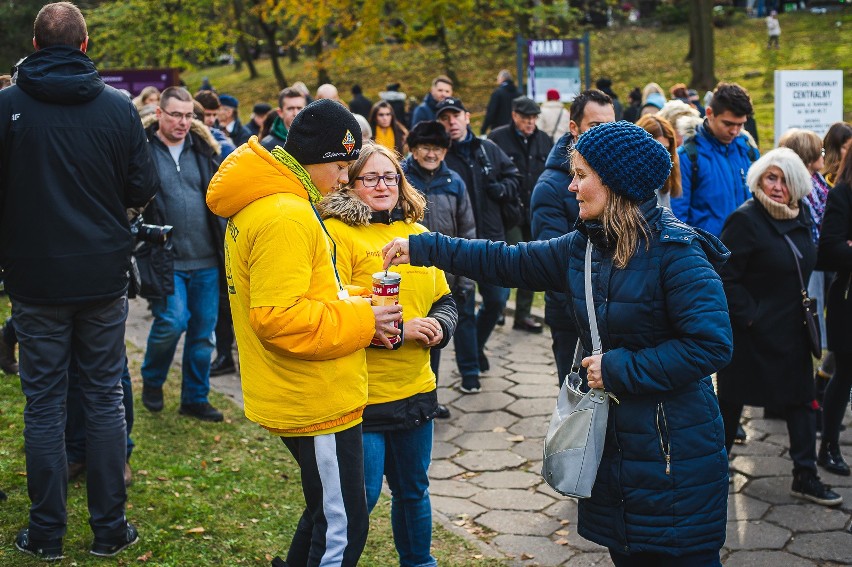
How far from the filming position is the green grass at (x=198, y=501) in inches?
190

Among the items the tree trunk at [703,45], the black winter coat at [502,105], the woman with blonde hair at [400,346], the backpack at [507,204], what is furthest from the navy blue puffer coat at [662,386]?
the tree trunk at [703,45]

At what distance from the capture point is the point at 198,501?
5.46m

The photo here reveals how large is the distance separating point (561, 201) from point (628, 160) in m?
2.38

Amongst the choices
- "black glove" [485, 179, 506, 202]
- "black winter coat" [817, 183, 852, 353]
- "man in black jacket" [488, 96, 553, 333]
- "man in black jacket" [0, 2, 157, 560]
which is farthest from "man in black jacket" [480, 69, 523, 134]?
"man in black jacket" [0, 2, 157, 560]

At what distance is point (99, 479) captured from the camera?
183 inches

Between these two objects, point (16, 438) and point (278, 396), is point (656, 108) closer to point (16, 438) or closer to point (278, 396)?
point (16, 438)

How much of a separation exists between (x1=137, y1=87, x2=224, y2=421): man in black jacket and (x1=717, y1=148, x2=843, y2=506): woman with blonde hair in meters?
3.51

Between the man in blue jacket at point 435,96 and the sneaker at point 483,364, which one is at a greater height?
the man in blue jacket at point 435,96

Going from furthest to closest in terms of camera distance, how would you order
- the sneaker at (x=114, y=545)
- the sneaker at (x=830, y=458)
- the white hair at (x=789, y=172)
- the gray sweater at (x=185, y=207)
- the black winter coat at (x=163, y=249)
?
1. the gray sweater at (x=185, y=207)
2. the black winter coat at (x=163, y=249)
3. the sneaker at (x=830, y=458)
4. the white hair at (x=789, y=172)
5. the sneaker at (x=114, y=545)

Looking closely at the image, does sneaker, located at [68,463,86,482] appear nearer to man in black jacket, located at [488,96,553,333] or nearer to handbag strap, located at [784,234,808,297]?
handbag strap, located at [784,234,808,297]

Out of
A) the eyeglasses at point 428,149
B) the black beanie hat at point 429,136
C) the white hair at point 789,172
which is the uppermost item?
the black beanie hat at point 429,136

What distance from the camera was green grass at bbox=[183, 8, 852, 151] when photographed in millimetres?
27859

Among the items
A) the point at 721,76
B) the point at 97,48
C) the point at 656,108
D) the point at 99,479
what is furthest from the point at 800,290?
the point at 97,48

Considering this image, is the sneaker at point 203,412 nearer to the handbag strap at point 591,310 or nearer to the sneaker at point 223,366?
the sneaker at point 223,366
